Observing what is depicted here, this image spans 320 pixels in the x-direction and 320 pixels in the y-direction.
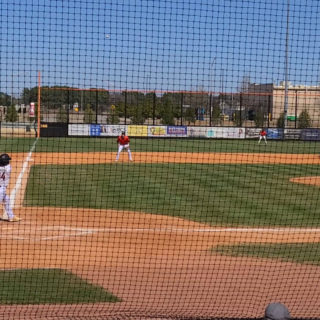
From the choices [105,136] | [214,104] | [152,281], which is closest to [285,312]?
[152,281]

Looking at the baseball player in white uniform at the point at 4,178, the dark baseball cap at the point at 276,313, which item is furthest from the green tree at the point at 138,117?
the dark baseball cap at the point at 276,313

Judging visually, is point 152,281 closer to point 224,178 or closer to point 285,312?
point 285,312

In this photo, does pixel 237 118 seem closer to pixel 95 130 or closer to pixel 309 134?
pixel 309 134

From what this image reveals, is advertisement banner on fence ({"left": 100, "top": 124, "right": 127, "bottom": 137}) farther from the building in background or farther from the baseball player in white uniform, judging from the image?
the baseball player in white uniform

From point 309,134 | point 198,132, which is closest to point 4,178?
point 198,132

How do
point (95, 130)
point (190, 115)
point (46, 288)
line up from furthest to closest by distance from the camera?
point (95, 130), point (190, 115), point (46, 288)

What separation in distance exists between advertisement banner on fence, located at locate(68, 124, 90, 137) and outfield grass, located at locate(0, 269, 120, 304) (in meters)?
31.7

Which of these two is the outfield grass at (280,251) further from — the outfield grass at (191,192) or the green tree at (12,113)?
the green tree at (12,113)

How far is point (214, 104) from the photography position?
3147 cm

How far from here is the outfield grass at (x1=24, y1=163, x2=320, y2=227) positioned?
584 inches

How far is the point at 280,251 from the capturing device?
36.5 ft

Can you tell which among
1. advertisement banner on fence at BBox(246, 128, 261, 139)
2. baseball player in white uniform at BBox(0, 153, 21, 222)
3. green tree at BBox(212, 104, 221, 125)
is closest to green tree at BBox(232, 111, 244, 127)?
green tree at BBox(212, 104, 221, 125)

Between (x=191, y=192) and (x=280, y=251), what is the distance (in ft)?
23.6

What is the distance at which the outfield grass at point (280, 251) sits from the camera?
412 inches
